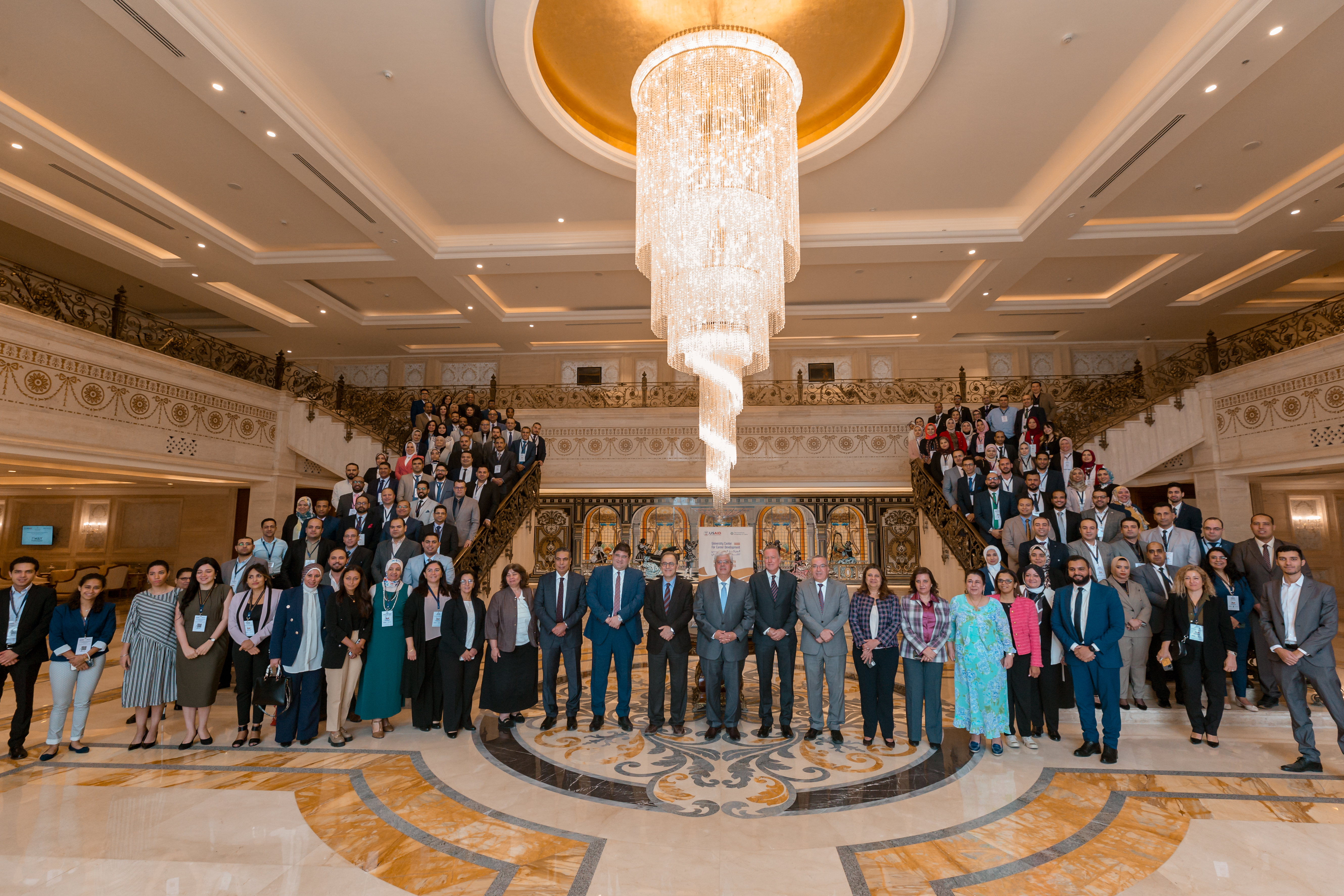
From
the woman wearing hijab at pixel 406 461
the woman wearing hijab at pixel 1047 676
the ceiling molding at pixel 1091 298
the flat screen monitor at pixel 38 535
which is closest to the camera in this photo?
the woman wearing hijab at pixel 1047 676

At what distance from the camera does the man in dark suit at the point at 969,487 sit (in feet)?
24.8

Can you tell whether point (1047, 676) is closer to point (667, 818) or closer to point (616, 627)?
point (667, 818)

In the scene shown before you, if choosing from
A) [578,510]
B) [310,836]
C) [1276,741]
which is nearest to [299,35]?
[310,836]

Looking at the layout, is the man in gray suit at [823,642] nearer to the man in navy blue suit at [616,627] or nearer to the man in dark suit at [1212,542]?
the man in navy blue suit at [616,627]

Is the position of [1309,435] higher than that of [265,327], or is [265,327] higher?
[265,327]

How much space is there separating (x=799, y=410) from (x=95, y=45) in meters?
10.9

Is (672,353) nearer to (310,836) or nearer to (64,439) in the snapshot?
(310,836)

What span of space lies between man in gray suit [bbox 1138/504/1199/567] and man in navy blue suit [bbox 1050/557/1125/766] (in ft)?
4.08

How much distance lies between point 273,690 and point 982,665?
5174mm

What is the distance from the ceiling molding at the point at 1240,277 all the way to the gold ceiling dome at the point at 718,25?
8.31 m

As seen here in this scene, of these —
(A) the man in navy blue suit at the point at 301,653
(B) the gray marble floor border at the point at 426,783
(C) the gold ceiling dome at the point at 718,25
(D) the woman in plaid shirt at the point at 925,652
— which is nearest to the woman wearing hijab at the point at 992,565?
(D) the woman in plaid shirt at the point at 925,652

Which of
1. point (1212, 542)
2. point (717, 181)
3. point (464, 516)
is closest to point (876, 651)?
point (1212, 542)

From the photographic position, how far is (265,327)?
1366 centimetres

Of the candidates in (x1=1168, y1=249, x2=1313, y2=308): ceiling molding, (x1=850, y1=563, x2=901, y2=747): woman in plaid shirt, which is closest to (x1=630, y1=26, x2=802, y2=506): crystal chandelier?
(x1=850, y1=563, x2=901, y2=747): woman in plaid shirt
